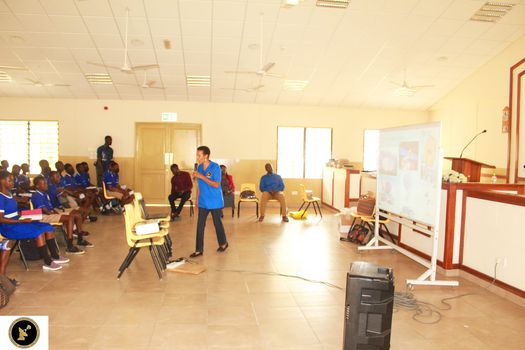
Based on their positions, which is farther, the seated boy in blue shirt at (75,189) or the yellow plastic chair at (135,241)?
the seated boy in blue shirt at (75,189)

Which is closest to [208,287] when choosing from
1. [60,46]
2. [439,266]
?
[439,266]

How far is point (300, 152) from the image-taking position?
36.1 ft

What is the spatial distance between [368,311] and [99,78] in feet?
28.1

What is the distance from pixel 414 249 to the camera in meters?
5.50

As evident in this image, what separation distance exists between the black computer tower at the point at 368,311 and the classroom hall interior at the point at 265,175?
Result: 0.04 feet

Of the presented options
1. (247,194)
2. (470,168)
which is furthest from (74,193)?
(470,168)

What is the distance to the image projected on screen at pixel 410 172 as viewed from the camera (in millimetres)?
4191

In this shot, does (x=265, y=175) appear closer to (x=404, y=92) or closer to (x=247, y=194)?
(x=247, y=194)

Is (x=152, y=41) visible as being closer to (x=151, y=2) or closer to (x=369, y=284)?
(x=151, y=2)

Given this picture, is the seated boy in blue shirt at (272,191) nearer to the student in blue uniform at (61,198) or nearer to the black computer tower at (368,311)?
the student in blue uniform at (61,198)

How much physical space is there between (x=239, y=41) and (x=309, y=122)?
4.09 m

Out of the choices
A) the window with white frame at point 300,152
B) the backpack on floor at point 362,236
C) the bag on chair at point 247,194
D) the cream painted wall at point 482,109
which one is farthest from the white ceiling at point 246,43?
the backpack on floor at point 362,236

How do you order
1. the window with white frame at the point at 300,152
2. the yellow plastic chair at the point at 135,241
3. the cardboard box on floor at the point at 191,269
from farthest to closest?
the window with white frame at the point at 300,152
the cardboard box on floor at the point at 191,269
the yellow plastic chair at the point at 135,241

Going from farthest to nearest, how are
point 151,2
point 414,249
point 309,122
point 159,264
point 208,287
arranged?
1. point 309,122
2. point 151,2
3. point 414,249
4. point 159,264
5. point 208,287
